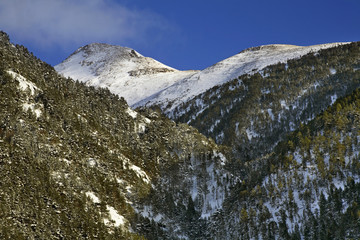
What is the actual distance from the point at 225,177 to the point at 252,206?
78.5 feet

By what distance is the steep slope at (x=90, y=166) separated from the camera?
109 meters

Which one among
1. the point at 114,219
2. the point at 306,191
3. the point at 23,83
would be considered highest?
the point at 23,83

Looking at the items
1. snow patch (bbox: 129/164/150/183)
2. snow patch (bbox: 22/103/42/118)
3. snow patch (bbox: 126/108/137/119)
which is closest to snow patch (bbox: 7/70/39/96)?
snow patch (bbox: 22/103/42/118)

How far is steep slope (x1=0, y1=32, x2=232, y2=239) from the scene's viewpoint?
10906 centimetres

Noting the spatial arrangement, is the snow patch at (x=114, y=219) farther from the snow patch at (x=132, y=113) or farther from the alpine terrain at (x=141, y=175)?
the snow patch at (x=132, y=113)

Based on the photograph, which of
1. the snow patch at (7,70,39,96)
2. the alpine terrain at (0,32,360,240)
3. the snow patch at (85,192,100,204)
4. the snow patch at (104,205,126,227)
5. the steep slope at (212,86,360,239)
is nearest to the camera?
the alpine terrain at (0,32,360,240)

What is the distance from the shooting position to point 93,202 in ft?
404

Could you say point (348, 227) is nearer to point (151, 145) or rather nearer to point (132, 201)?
point (132, 201)

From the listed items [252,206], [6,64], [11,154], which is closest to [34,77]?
[6,64]

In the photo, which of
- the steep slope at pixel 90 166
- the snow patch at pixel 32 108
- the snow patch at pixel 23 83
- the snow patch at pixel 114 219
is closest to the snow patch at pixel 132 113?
the steep slope at pixel 90 166

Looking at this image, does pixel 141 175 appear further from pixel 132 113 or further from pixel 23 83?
pixel 23 83

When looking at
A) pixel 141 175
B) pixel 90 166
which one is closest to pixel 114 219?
pixel 90 166

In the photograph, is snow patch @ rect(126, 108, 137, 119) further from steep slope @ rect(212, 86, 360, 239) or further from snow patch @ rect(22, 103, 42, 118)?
steep slope @ rect(212, 86, 360, 239)

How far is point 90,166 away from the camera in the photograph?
137000mm
